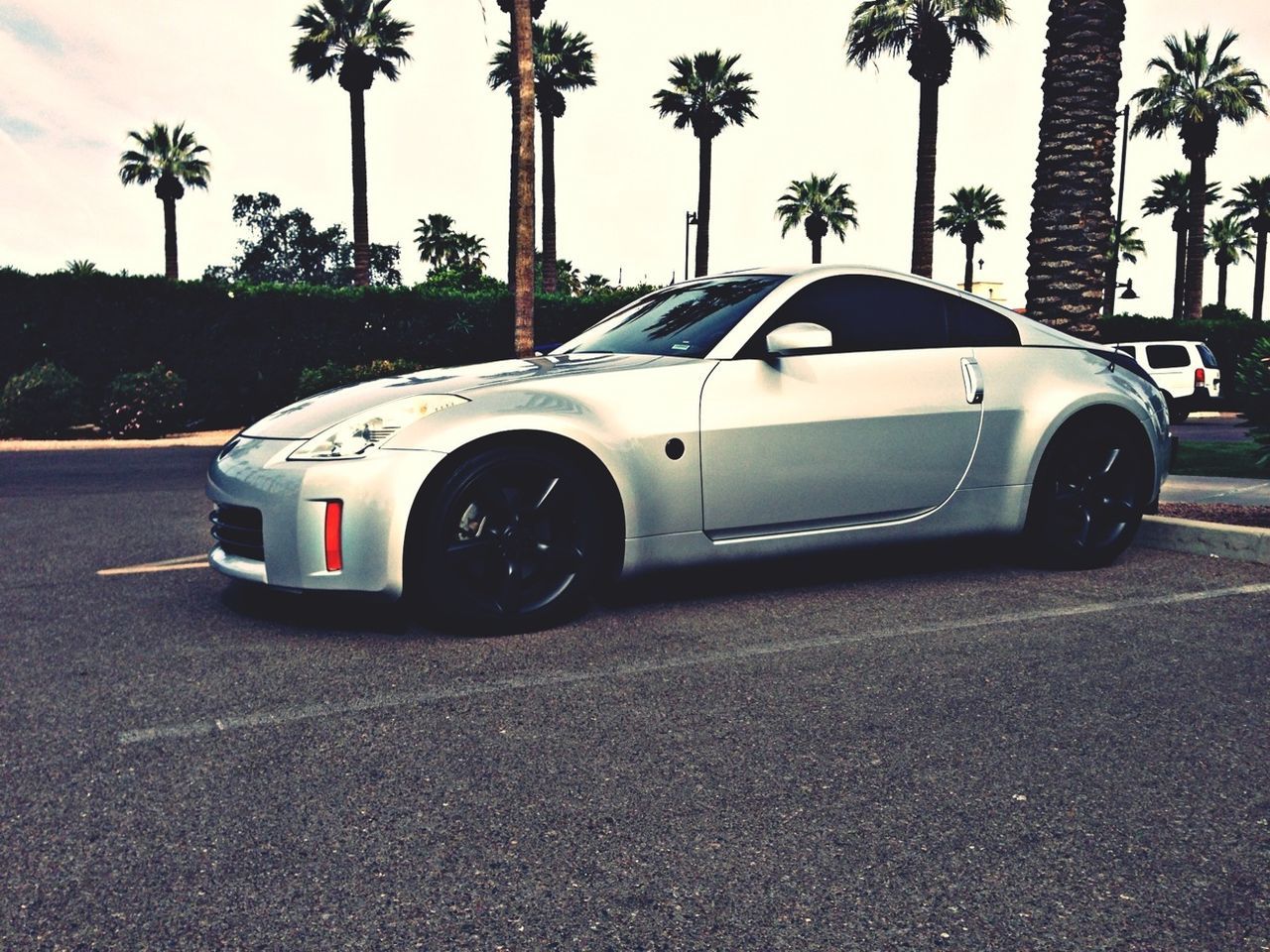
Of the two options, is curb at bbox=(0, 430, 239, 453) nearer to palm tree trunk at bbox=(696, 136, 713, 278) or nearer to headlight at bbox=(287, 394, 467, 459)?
headlight at bbox=(287, 394, 467, 459)

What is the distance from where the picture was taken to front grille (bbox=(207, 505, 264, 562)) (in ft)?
15.6

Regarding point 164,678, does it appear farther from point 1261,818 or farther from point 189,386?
point 189,386

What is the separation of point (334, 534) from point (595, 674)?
1.17 metres

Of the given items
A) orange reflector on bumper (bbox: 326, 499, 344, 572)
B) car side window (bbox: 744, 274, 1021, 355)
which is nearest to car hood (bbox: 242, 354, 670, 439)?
orange reflector on bumper (bbox: 326, 499, 344, 572)

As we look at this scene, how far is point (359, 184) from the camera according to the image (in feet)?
106

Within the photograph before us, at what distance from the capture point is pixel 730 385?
204 inches

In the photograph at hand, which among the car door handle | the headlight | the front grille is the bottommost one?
the front grille

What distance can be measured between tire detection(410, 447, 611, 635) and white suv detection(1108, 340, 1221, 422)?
74.9ft

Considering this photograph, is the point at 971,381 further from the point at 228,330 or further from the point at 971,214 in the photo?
the point at 971,214

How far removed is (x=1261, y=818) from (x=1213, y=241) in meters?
75.9

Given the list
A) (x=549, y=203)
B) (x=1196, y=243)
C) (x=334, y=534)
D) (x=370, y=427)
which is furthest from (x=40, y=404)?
(x=1196, y=243)

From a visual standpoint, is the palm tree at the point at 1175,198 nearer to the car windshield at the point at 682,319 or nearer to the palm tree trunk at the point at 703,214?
the palm tree trunk at the point at 703,214

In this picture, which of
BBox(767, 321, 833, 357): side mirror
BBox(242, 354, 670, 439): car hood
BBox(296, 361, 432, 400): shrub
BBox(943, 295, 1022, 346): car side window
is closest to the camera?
BBox(242, 354, 670, 439): car hood

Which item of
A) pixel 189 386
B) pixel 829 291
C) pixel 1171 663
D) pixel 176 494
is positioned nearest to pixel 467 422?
pixel 829 291
